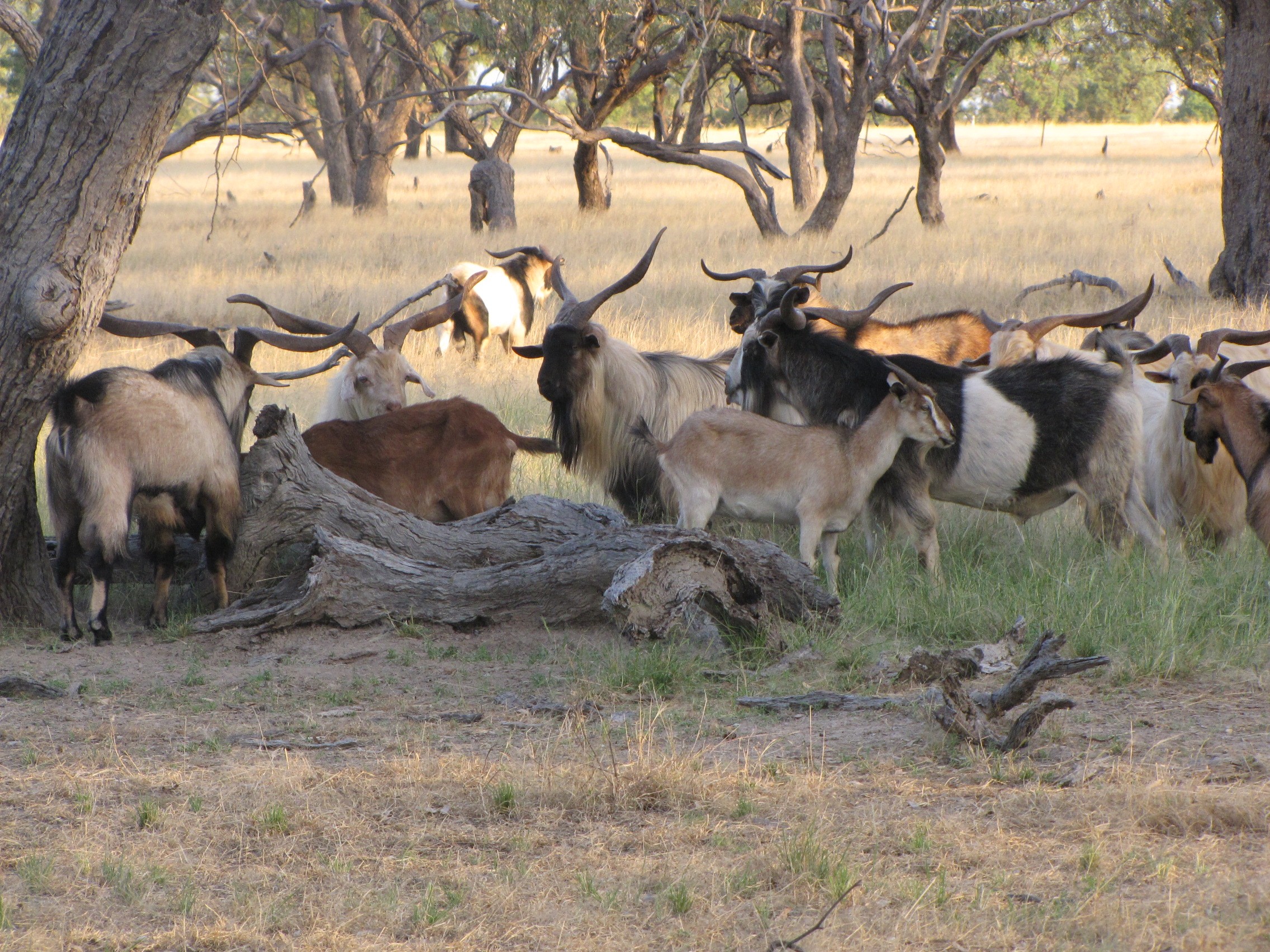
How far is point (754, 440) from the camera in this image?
6379 millimetres

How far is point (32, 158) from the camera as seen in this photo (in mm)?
5656

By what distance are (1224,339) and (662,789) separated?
449 centimetres

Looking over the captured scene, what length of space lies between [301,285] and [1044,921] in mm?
15556

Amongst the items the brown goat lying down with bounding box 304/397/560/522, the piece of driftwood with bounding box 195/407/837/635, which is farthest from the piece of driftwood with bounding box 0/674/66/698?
the brown goat lying down with bounding box 304/397/560/522

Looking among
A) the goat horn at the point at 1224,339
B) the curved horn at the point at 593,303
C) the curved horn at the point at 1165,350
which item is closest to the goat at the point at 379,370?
the curved horn at the point at 593,303

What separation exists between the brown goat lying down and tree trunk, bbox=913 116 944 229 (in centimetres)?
1749

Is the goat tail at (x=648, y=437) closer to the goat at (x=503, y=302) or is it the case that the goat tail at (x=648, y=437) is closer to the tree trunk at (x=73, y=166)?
the tree trunk at (x=73, y=166)

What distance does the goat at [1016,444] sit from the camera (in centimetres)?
655

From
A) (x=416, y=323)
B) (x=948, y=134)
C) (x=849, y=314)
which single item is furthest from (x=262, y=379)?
(x=948, y=134)

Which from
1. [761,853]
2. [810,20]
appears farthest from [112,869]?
[810,20]

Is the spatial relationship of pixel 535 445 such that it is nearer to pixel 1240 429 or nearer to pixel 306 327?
pixel 306 327

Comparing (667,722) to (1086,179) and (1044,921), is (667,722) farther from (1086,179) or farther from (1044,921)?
(1086,179)

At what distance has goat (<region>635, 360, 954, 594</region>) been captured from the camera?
248 inches

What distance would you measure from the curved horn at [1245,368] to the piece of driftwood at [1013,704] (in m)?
2.54
